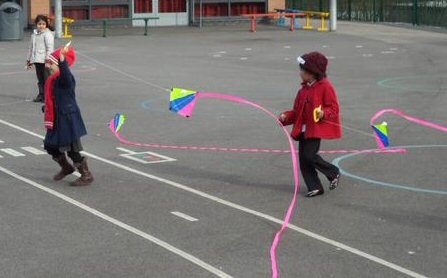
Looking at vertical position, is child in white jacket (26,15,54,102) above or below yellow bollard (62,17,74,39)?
below

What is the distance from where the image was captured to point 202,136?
11469 mm

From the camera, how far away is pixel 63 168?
8.84 m

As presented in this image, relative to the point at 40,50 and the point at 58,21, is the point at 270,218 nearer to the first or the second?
the point at 40,50

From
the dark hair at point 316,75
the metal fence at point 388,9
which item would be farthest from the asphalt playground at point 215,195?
the metal fence at point 388,9

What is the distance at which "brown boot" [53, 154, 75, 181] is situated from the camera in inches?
344

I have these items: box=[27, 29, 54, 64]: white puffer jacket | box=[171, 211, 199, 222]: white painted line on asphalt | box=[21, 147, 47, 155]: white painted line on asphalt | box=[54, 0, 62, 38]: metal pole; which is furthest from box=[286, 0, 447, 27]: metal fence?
box=[171, 211, 199, 222]: white painted line on asphalt

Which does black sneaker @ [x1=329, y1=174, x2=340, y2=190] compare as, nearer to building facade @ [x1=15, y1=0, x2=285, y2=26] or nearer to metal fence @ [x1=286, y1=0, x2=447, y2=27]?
building facade @ [x1=15, y1=0, x2=285, y2=26]

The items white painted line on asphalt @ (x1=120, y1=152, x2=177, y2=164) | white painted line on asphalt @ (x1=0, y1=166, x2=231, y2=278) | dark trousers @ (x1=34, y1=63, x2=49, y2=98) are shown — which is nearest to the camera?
white painted line on asphalt @ (x1=0, y1=166, x2=231, y2=278)

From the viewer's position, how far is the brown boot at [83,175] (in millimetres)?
8617

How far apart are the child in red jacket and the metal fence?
2823cm

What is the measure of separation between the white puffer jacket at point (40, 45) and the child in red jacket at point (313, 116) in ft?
24.3

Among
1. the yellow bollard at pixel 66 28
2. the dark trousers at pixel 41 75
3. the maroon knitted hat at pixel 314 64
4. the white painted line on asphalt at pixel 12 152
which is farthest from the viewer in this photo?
the yellow bollard at pixel 66 28

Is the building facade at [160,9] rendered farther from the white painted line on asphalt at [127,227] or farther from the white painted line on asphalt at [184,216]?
the white painted line on asphalt at [184,216]

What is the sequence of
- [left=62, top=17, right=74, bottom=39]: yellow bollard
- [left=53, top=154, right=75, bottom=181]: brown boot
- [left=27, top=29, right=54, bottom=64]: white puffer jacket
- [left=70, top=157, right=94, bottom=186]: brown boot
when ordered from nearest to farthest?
[left=70, top=157, right=94, bottom=186]: brown boot, [left=53, top=154, right=75, bottom=181]: brown boot, [left=27, top=29, right=54, bottom=64]: white puffer jacket, [left=62, top=17, right=74, bottom=39]: yellow bollard
